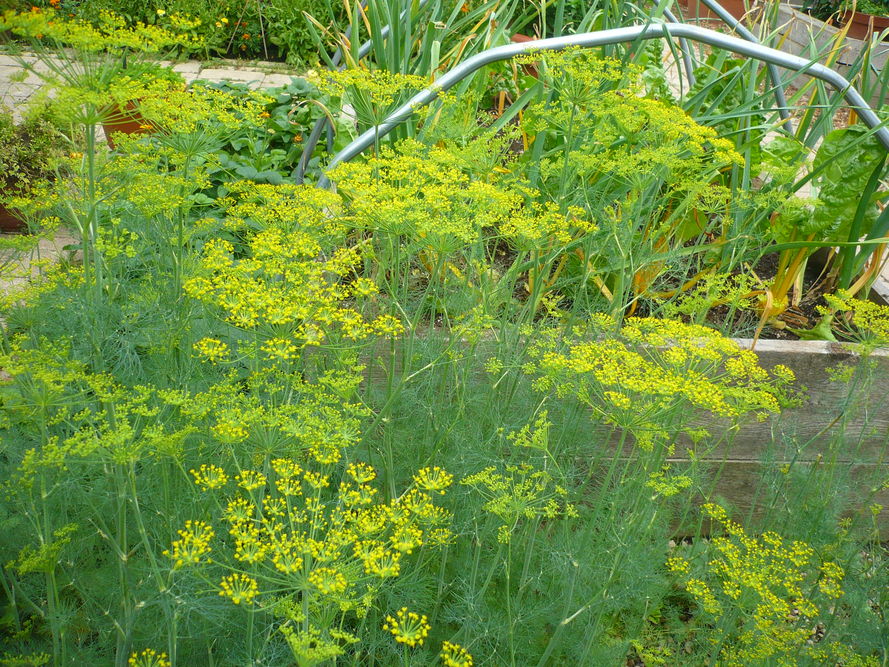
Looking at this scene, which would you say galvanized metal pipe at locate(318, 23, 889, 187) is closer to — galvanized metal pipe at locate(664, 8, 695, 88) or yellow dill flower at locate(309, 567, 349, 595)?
galvanized metal pipe at locate(664, 8, 695, 88)

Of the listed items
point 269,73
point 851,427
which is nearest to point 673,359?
point 851,427

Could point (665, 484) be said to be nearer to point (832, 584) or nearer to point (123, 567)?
point (832, 584)

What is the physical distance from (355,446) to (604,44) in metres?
1.91

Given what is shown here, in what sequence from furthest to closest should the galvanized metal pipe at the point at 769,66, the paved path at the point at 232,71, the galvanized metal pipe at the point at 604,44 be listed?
the paved path at the point at 232,71 < the galvanized metal pipe at the point at 769,66 < the galvanized metal pipe at the point at 604,44

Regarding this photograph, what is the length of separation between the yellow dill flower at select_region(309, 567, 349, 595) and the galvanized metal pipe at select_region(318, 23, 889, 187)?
5.04 ft

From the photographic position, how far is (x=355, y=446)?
229 centimetres

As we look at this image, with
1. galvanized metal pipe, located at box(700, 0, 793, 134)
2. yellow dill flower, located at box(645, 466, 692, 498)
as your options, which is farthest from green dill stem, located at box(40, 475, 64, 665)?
galvanized metal pipe, located at box(700, 0, 793, 134)

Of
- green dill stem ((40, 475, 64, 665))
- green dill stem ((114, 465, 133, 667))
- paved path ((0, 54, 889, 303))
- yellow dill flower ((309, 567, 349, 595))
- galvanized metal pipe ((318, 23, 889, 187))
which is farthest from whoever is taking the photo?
paved path ((0, 54, 889, 303))

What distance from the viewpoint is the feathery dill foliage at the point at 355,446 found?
1.72 metres

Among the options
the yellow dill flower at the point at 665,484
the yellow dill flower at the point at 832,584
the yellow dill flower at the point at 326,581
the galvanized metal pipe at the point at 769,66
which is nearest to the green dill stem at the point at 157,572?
the yellow dill flower at the point at 326,581

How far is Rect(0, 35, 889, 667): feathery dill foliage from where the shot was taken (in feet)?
5.66

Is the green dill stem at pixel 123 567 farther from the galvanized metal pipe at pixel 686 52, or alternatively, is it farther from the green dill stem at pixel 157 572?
the galvanized metal pipe at pixel 686 52

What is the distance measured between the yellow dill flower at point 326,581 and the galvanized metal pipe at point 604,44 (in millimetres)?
1536

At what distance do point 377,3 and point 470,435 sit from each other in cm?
260
